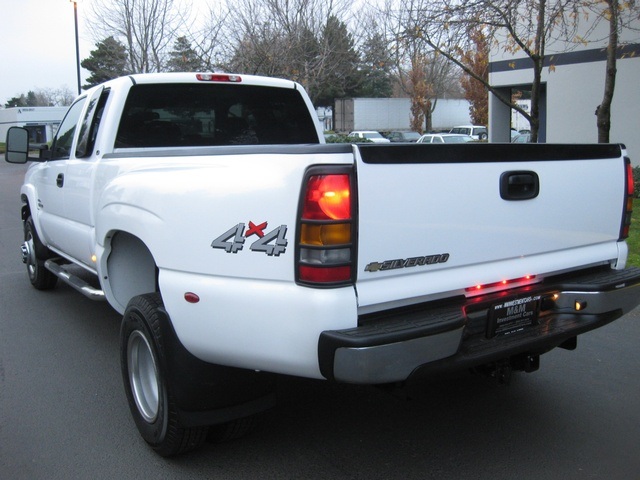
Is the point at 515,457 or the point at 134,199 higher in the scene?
the point at 134,199

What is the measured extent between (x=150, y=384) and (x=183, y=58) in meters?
17.2

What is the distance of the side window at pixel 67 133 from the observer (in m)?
5.66

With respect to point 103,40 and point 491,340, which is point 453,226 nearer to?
point 491,340

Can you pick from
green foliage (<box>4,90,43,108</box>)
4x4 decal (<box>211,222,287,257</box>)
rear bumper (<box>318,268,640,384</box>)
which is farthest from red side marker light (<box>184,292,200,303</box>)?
green foliage (<box>4,90,43,108</box>)

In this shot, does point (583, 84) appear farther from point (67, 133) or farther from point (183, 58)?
point (67, 133)

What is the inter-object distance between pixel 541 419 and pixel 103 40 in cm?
2328

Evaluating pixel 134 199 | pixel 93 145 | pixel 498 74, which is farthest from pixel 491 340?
pixel 498 74

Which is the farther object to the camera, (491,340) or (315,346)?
(491,340)

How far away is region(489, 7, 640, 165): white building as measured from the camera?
50.7 feet

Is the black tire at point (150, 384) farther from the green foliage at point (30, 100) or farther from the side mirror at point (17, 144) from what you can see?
the green foliage at point (30, 100)

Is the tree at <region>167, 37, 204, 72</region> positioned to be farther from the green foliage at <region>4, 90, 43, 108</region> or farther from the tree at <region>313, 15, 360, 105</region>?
the green foliage at <region>4, 90, 43, 108</region>

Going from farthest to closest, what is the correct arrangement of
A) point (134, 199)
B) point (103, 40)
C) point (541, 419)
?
point (103, 40), point (541, 419), point (134, 199)

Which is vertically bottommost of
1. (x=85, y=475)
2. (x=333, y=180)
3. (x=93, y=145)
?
(x=85, y=475)

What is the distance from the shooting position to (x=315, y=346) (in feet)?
9.03
